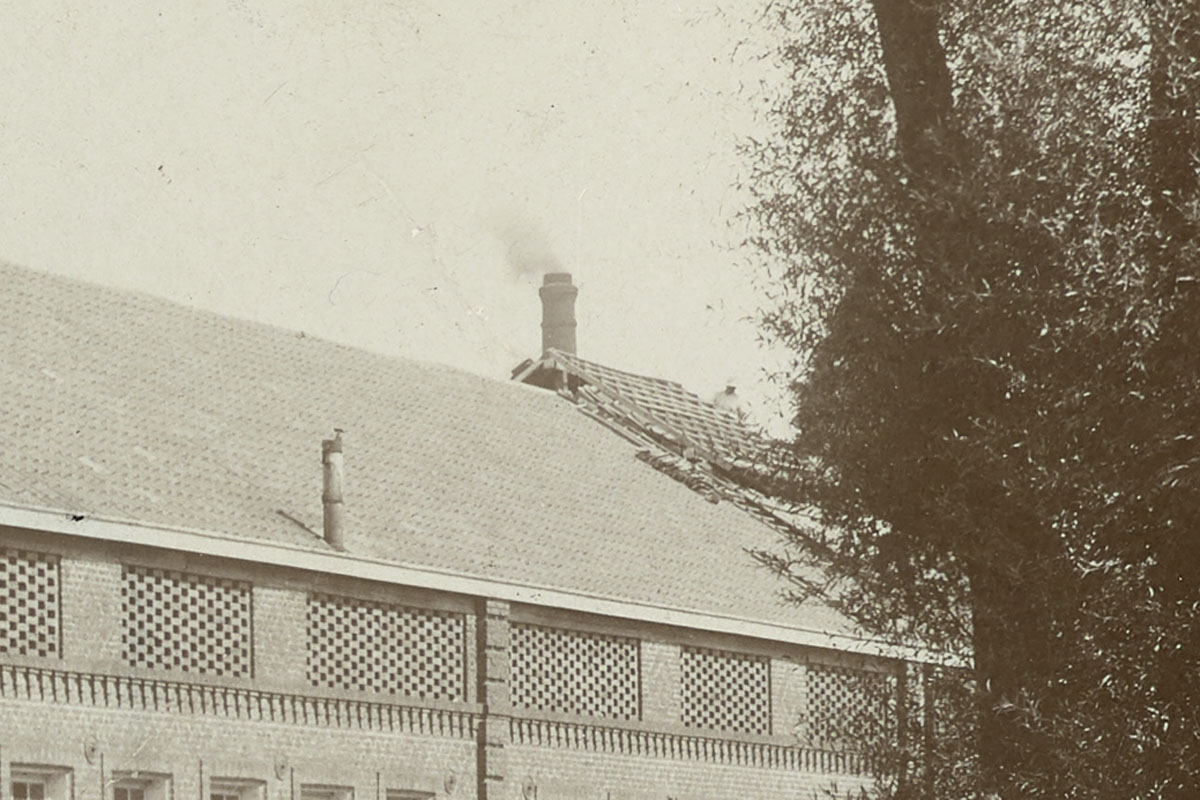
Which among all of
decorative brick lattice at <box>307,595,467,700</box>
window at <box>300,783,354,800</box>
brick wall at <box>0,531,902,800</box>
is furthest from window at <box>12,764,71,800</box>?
decorative brick lattice at <box>307,595,467,700</box>

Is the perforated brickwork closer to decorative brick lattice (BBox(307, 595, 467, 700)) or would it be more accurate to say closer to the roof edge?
the roof edge

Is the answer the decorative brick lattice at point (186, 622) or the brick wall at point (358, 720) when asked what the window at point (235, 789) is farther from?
the decorative brick lattice at point (186, 622)

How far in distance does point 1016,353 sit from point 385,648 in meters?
13.3

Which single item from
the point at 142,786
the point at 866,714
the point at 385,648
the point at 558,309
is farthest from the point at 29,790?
the point at 558,309

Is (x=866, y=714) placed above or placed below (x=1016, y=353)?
below

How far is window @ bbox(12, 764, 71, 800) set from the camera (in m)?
24.8

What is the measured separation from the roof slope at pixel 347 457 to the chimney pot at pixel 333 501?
22 centimetres

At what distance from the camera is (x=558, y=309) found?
150 ft

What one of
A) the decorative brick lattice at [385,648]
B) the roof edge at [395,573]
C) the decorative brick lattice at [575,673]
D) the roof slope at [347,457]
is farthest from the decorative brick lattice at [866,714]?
the decorative brick lattice at [575,673]

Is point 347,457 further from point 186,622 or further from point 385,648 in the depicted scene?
point 186,622

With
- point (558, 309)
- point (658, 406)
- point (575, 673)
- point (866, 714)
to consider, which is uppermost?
point (558, 309)

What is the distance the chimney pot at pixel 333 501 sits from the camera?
94.4 feet

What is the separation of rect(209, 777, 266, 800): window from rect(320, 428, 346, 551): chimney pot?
3.00 meters

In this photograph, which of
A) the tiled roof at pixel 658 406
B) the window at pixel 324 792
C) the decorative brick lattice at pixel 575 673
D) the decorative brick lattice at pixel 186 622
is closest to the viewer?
the decorative brick lattice at pixel 186 622
